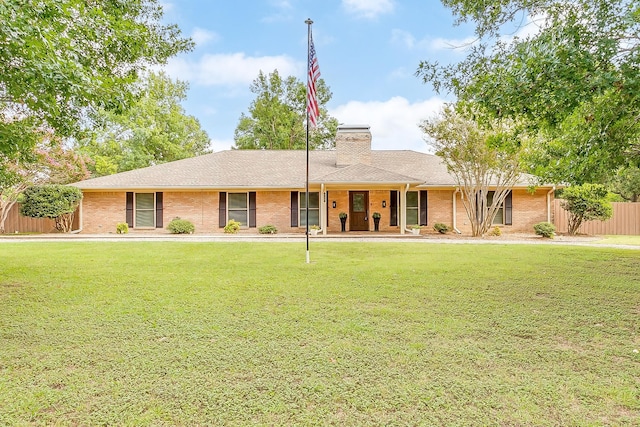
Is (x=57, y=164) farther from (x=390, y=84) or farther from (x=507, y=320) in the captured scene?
(x=507, y=320)

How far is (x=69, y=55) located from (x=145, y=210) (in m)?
14.5

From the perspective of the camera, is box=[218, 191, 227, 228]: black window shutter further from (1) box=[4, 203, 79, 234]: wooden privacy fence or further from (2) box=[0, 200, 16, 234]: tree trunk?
(2) box=[0, 200, 16, 234]: tree trunk

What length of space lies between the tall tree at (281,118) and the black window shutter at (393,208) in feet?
52.9

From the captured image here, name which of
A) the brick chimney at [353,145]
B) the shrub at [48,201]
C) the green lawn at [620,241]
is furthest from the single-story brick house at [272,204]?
the green lawn at [620,241]

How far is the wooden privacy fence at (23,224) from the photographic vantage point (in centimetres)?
1858

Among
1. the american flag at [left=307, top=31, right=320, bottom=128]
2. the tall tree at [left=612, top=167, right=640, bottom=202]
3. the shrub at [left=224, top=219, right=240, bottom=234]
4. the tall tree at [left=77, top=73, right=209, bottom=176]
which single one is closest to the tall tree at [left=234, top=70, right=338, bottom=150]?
the tall tree at [left=77, top=73, right=209, bottom=176]

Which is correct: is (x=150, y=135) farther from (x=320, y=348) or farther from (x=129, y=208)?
(x=320, y=348)

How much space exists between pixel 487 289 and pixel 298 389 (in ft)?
13.9

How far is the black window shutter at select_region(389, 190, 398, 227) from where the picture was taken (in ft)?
58.4

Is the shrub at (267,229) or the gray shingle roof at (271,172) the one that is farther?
the shrub at (267,229)

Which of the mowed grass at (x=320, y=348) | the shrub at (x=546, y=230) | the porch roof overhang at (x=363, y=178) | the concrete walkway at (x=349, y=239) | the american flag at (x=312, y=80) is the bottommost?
the mowed grass at (x=320, y=348)

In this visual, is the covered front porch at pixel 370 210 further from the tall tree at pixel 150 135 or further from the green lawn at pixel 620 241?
the tall tree at pixel 150 135

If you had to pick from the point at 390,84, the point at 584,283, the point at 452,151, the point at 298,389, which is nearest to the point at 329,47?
the point at 390,84

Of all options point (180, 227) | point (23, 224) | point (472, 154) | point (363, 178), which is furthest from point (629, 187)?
point (23, 224)
